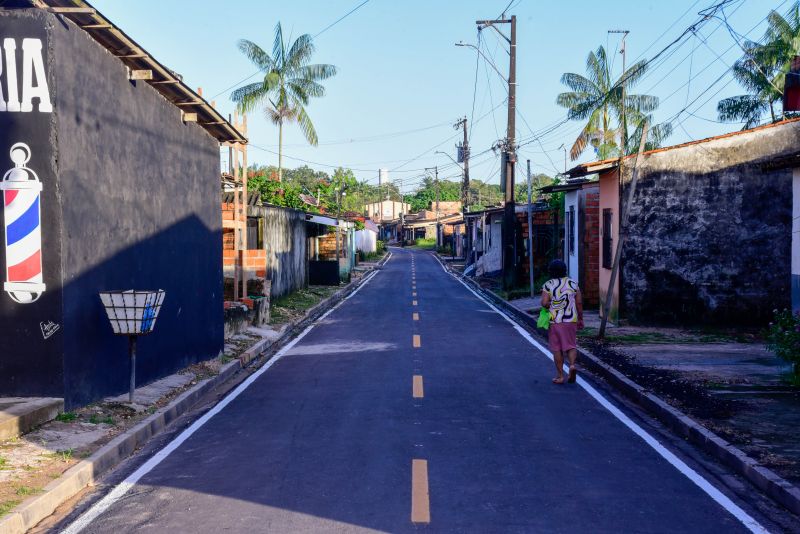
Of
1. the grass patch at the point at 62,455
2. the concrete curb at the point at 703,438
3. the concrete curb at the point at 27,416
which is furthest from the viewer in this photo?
the concrete curb at the point at 27,416

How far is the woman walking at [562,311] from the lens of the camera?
11539mm

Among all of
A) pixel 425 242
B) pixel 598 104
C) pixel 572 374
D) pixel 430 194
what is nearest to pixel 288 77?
pixel 598 104

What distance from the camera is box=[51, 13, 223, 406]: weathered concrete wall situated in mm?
8984

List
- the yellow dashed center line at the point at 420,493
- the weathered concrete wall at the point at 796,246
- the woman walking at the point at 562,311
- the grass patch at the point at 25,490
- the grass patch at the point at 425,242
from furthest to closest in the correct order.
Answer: the grass patch at the point at 425,242 → the weathered concrete wall at the point at 796,246 → the woman walking at the point at 562,311 → the grass patch at the point at 25,490 → the yellow dashed center line at the point at 420,493

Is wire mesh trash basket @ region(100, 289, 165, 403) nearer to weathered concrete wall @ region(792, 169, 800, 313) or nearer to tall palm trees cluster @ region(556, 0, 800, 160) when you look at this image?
weathered concrete wall @ region(792, 169, 800, 313)

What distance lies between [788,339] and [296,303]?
1752 centimetres

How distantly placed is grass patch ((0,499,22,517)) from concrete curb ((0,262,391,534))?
0.04 metres

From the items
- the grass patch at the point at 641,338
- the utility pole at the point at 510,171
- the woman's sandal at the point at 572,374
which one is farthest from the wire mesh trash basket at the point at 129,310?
the utility pole at the point at 510,171

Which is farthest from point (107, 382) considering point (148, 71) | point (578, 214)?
point (578, 214)

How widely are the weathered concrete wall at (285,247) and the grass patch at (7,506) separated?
16.6 m

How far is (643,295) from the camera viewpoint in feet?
61.4

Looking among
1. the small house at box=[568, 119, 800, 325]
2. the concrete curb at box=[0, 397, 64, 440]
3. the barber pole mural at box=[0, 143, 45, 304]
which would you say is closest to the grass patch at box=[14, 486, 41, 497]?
the concrete curb at box=[0, 397, 64, 440]

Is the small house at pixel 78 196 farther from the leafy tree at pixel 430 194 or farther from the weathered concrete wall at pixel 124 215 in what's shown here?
the leafy tree at pixel 430 194

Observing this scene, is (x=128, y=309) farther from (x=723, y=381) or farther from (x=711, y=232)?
(x=711, y=232)
